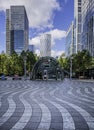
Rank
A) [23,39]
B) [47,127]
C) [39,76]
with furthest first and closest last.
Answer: [23,39]
[39,76]
[47,127]

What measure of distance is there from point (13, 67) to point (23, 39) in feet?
314

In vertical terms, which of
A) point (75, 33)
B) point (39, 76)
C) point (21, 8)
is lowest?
point (39, 76)

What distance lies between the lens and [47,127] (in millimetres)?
7727

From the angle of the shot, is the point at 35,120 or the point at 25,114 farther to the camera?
the point at 25,114

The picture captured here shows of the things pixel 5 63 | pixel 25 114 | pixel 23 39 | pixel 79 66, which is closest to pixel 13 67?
pixel 5 63

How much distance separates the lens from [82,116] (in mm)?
9617

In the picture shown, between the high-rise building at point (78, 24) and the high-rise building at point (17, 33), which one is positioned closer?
the high-rise building at point (78, 24)

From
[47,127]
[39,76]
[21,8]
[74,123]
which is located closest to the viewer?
[47,127]

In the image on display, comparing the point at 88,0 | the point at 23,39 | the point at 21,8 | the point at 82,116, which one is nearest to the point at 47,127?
the point at 82,116

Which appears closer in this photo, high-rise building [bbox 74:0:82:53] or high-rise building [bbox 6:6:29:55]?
high-rise building [bbox 74:0:82:53]

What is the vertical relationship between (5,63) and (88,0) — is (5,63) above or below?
below

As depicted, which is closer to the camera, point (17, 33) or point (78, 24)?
point (78, 24)

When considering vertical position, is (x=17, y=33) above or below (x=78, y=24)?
above

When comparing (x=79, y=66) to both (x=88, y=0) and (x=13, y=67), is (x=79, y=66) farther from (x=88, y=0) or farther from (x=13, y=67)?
(x=88, y=0)
